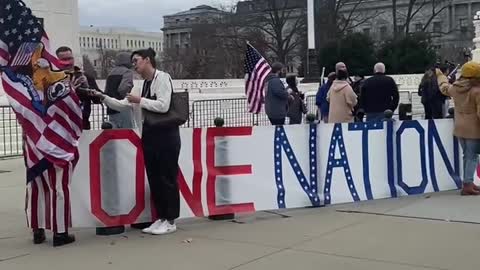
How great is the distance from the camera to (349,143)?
8.59 meters

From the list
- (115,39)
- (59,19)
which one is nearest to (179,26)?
(115,39)

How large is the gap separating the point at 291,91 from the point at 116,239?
7394 millimetres

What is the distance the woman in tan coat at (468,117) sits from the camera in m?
8.53

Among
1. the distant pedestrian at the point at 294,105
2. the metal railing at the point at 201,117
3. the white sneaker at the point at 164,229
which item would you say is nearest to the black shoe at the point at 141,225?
the white sneaker at the point at 164,229

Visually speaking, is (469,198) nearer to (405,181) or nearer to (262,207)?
(405,181)

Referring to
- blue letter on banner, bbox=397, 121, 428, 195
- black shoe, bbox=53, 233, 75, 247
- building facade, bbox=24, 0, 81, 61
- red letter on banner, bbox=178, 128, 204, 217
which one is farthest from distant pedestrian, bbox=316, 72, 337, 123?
building facade, bbox=24, 0, 81, 61

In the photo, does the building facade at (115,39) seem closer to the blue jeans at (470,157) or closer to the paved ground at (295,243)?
the blue jeans at (470,157)

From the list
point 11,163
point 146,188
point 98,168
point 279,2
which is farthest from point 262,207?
point 279,2

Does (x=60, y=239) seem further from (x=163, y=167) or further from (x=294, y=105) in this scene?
(x=294, y=105)

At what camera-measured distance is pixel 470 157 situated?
8742 millimetres

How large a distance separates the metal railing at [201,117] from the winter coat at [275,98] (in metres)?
5.34

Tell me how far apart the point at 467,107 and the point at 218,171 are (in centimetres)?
335

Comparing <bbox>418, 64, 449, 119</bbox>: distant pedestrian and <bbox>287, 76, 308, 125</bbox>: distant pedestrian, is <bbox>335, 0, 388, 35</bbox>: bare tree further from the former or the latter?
<bbox>287, 76, 308, 125</bbox>: distant pedestrian

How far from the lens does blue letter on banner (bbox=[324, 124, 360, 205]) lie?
27.7ft
